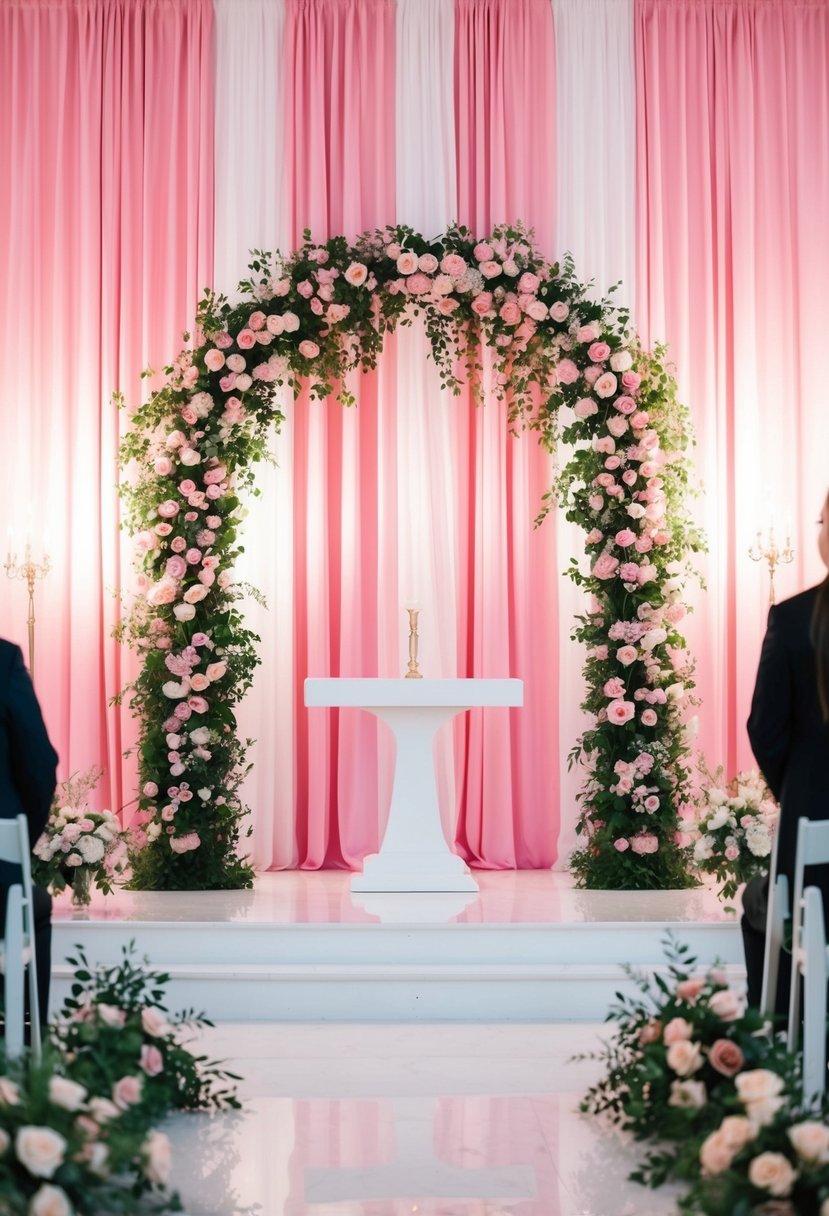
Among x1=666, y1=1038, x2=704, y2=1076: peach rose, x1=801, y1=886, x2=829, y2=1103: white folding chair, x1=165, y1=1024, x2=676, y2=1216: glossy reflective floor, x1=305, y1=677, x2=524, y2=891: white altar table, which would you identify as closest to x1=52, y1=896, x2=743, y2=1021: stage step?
x1=165, y1=1024, x2=676, y2=1216: glossy reflective floor

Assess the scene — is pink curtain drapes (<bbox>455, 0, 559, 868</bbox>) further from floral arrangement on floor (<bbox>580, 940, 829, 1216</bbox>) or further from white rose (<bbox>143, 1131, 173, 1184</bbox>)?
white rose (<bbox>143, 1131, 173, 1184</bbox>)

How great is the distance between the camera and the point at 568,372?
22.4 feet

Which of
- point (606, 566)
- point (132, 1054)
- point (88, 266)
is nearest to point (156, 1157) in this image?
point (132, 1054)

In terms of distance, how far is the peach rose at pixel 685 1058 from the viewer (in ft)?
10.9

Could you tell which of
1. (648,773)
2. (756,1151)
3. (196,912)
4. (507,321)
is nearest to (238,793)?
(196,912)

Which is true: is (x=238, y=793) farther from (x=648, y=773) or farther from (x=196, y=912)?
(x=648, y=773)

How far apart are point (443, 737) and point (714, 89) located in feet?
12.2

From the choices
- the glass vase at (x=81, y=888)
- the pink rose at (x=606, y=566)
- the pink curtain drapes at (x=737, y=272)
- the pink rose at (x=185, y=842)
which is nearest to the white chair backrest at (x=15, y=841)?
the glass vase at (x=81, y=888)

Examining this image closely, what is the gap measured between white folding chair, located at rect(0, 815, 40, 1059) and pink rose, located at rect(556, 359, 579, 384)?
4.11 m

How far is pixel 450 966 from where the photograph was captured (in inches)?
208

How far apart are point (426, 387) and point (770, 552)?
1.98 m

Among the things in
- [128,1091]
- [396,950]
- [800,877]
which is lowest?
[396,950]

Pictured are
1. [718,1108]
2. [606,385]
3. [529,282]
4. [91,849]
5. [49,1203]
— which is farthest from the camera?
[529,282]

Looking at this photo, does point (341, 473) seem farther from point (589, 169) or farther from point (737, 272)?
point (737, 272)
